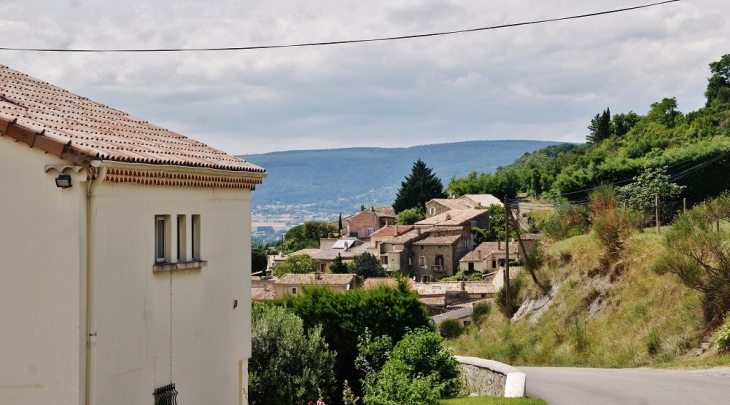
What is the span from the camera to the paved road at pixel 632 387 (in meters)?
16.8

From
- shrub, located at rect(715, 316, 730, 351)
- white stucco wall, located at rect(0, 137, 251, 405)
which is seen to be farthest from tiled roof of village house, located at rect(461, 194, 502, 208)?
white stucco wall, located at rect(0, 137, 251, 405)

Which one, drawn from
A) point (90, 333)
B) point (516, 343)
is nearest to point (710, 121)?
point (516, 343)

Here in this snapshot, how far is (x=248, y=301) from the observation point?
53.7 ft

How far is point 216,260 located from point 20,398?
4588mm

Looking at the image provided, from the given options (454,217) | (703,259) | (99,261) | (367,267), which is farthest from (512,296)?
(454,217)

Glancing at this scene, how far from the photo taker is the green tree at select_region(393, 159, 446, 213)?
133 meters

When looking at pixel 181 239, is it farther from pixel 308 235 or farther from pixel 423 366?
pixel 308 235

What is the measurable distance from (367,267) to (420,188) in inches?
1663

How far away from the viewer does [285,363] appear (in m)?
19.2

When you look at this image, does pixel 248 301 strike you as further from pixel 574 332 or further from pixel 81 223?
pixel 574 332

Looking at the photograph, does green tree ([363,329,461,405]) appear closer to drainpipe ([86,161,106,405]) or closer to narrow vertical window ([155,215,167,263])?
narrow vertical window ([155,215,167,263])

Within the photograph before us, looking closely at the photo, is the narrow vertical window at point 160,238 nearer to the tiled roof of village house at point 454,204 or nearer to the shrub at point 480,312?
the shrub at point 480,312

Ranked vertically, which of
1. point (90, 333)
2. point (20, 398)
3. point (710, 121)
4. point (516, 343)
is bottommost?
point (516, 343)

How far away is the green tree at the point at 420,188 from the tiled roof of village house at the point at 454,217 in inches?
739
